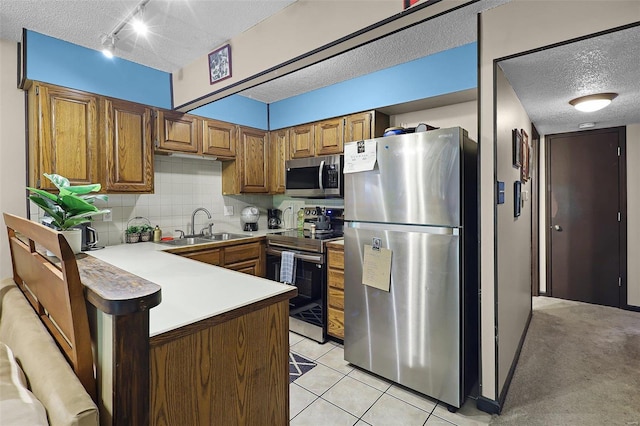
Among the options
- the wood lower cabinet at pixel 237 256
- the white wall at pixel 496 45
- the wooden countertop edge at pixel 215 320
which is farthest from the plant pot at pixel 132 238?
the white wall at pixel 496 45

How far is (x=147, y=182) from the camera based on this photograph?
2.73 m

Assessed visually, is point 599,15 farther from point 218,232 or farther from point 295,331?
point 218,232

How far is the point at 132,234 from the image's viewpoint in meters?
2.82

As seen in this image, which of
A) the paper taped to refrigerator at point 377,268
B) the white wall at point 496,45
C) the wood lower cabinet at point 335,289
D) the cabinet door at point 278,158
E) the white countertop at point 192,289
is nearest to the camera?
the white countertop at point 192,289

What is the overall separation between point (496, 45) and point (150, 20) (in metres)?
2.07

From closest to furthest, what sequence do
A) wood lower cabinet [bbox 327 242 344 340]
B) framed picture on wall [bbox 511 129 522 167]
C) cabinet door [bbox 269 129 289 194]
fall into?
1. framed picture on wall [bbox 511 129 522 167]
2. wood lower cabinet [bbox 327 242 344 340]
3. cabinet door [bbox 269 129 289 194]

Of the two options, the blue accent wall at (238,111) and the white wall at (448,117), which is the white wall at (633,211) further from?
the blue accent wall at (238,111)

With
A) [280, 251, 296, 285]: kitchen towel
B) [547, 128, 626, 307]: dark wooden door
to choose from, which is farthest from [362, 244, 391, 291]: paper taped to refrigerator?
[547, 128, 626, 307]: dark wooden door

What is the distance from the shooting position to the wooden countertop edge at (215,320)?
35.5 inches

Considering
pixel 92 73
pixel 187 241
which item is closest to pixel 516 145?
pixel 187 241

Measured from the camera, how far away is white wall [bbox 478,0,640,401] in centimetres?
143

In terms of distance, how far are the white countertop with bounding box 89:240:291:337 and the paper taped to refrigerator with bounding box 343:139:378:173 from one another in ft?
3.68

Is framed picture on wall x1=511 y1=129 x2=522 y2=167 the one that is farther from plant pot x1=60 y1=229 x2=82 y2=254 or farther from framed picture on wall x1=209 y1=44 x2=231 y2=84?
plant pot x1=60 y1=229 x2=82 y2=254

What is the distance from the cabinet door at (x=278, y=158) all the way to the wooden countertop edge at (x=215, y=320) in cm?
245
